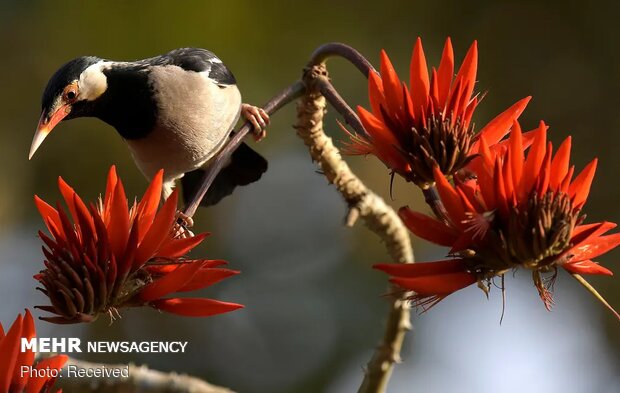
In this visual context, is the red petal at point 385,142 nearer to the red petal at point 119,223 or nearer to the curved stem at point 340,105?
the curved stem at point 340,105

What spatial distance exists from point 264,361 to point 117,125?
2.15m

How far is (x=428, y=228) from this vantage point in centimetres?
94

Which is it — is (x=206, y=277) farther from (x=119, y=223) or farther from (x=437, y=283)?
(x=437, y=283)

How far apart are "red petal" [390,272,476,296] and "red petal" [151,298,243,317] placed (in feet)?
0.63

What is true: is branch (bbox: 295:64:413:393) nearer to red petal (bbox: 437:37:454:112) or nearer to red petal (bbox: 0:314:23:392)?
red petal (bbox: 437:37:454:112)

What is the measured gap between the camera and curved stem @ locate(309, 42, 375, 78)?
1.14 metres

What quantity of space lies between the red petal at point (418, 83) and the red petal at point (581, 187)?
0.61 ft

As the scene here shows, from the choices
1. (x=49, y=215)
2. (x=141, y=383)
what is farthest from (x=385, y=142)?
(x=141, y=383)

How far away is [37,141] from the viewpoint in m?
1.19

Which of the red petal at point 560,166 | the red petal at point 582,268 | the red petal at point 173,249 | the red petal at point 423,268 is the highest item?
the red petal at point 173,249

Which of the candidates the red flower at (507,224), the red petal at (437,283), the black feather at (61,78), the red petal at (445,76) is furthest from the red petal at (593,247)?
the black feather at (61,78)

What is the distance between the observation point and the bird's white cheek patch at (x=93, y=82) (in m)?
1.40

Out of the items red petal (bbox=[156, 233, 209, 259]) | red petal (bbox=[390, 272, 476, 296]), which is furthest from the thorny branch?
red petal (bbox=[390, 272, 476, 296])

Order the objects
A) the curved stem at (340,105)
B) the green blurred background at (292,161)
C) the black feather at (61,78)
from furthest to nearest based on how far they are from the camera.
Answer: the green blurred background at (292,161), the black feather at (61,78), the curved stem at (340,105)
